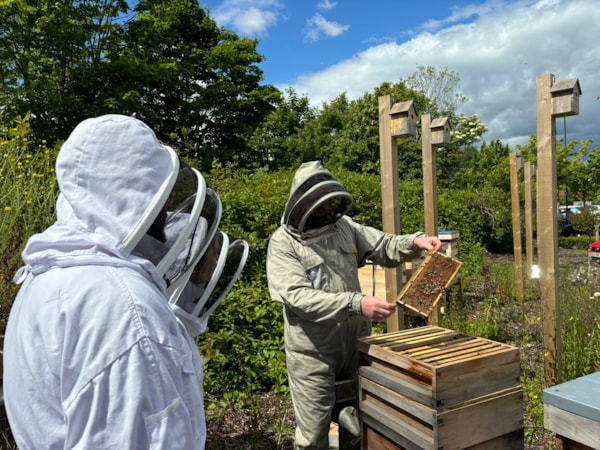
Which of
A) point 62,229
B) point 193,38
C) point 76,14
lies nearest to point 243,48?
point 193,38

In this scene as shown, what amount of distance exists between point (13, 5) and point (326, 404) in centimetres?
1203

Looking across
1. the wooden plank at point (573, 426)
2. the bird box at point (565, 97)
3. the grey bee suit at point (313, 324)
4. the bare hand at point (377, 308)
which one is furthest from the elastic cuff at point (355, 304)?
the bird box at point (565, 97)

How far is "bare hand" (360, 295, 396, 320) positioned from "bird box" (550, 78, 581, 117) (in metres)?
2.58

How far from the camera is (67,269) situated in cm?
102

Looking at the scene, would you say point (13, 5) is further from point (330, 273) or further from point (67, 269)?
point (67, 269)

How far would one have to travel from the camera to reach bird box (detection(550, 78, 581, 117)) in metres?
3.75

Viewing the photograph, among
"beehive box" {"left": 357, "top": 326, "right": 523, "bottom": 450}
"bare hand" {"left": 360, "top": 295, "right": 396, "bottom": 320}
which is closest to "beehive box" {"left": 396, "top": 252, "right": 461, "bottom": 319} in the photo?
"beehive box" {"left": 357, "top": 326, "right": 523, "bottom": 450}

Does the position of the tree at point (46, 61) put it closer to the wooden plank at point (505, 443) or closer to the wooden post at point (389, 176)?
the wooden post at point (389, 176)

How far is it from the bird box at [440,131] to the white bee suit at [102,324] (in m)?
4.28

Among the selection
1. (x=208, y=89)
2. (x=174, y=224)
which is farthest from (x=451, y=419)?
(x=208, y=89)

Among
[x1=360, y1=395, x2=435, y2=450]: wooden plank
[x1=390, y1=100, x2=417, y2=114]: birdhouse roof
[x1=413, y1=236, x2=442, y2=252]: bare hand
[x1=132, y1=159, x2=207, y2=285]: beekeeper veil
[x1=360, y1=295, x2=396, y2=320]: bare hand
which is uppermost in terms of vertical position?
[x1=390, y1=100, x2=417, y2=114]: birdhouse roof

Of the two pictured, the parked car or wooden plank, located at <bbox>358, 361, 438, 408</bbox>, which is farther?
the parked car

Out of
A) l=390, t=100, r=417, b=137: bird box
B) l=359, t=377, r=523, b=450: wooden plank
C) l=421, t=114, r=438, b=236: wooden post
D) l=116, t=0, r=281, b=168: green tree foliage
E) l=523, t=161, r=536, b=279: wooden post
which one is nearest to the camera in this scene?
l=359, t=377, r=523, b=450: wooden plank

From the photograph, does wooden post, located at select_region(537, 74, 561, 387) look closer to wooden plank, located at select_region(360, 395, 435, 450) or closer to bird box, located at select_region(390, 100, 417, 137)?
bird box, located at select_region(390, 100, 417, 137)
